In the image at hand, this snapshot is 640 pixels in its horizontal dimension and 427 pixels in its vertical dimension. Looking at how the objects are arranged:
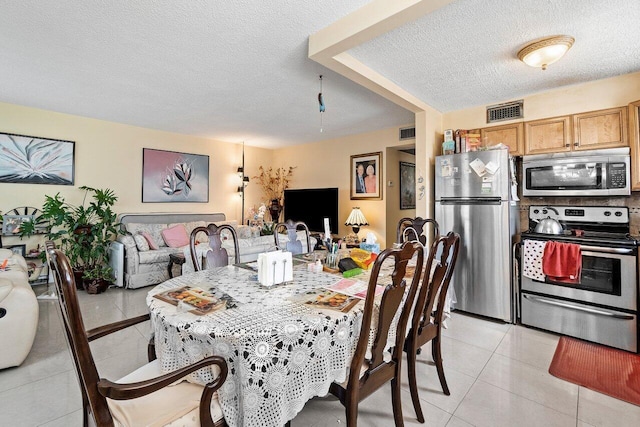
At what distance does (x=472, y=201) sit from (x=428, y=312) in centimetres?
191

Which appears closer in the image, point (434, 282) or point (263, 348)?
point (263, 348)

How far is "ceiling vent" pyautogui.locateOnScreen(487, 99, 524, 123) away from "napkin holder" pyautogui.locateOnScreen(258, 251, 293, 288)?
10.6 ft

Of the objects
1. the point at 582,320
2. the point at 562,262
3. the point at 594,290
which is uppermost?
the point at 562,262

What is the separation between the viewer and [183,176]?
5578mm

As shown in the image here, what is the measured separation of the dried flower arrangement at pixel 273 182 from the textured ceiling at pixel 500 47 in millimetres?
4132

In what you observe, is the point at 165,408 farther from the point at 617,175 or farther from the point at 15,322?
the point at 617,175

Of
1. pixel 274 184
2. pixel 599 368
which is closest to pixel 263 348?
pixel 599 368

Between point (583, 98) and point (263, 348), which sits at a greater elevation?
point (583, 98)

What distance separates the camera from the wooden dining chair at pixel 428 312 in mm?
1557

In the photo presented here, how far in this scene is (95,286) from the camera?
3.82 metres

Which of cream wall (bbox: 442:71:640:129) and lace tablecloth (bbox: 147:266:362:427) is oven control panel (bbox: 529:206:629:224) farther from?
lace tablecloth (bbox: 147:266:362:427)

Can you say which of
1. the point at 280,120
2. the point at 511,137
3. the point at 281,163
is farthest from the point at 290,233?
the point at 281,163

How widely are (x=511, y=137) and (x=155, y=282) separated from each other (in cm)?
510

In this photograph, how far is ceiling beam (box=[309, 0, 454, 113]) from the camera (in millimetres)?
1726
